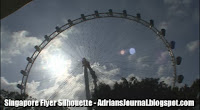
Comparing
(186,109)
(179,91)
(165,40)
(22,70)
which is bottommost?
(186,109)

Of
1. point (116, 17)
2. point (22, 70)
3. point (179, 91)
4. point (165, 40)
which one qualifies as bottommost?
point (179, 91)

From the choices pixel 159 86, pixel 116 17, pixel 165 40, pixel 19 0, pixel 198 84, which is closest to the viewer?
pixel 19 0

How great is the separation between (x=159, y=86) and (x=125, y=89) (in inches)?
205

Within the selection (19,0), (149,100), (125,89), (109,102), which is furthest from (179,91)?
(19,0)

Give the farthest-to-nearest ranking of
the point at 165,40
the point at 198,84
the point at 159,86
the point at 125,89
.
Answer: the point at 165,40, the point at 159,86, the point at 125,89, the point at 198,84

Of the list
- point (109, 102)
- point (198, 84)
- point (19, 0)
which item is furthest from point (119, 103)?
point (19, 0)

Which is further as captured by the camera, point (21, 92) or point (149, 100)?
point (21, 92)

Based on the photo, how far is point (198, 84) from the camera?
69.9 ft

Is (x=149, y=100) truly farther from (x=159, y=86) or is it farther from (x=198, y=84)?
(x=198, y=84)

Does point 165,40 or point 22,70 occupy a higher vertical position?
point 165,40

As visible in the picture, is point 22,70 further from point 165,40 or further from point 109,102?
point 165,40

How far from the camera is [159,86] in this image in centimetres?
2425

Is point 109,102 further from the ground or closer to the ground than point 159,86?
closer to the ground

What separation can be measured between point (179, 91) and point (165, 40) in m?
10.1
